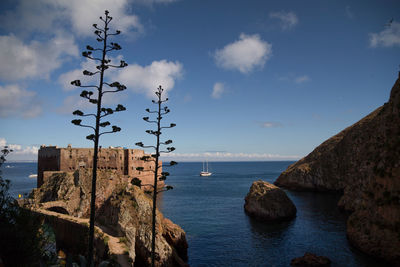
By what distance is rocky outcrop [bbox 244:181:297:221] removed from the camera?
47.6 m

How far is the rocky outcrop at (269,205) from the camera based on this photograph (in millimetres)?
47562

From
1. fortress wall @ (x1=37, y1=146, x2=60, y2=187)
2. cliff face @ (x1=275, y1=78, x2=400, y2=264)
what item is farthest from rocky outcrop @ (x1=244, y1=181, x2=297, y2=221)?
fortress wall @ (x1=37, y1=146, x2=60, y2=187)

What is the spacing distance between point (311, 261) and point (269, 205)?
22.0m

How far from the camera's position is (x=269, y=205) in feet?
159

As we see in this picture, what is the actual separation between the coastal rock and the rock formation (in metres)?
13.2

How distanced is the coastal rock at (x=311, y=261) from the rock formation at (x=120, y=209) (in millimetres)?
13206

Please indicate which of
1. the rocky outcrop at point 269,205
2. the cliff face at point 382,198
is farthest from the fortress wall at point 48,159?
the cliff face at point 382,198

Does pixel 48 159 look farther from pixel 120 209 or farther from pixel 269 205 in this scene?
pixel 269 205

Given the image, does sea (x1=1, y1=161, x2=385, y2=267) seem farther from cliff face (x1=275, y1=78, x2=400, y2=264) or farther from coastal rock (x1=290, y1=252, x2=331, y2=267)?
cliff face (x1=275, y1=78, x2=400, y2=264)

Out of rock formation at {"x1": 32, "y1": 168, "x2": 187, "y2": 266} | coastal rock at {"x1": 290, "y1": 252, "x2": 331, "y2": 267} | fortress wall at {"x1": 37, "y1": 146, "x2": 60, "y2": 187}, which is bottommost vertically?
coastal rock at {"x1": 290, "y1": 252, "x2": 331, "y2": 267}

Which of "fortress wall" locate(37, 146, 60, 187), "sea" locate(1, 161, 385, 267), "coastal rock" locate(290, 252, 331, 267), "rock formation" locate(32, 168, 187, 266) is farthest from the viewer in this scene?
"fortress wall" locate(37, 146, 60, 187)

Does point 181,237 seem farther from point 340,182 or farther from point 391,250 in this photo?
point 340,182

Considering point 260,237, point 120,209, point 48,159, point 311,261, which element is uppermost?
point 48,159

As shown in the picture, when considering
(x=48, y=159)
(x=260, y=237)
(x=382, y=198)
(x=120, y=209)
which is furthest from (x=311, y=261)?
(x=48, y=159)
